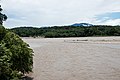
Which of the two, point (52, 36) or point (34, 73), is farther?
point (52, 36)

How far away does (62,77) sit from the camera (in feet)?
43.1

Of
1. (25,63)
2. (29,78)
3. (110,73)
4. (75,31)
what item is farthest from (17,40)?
(75,31)

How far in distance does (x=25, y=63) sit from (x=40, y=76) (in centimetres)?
210

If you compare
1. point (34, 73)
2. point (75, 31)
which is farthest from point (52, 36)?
point (34, 73)

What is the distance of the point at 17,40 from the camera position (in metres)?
11.9

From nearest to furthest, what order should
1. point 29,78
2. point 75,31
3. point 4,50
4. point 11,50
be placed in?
point 4,50
point 11,50
point 29,78
point 75,31

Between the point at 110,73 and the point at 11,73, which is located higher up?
the point at 11,73

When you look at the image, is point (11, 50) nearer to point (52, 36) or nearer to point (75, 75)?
point (75, 75)

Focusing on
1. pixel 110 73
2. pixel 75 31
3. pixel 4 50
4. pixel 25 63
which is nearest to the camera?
pixel 4 50

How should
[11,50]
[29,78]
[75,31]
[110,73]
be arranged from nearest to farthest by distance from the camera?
[11,50] → [29,78] → [110,73] → [75,31]

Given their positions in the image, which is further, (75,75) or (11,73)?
(75,75)

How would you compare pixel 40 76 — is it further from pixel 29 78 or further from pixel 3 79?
pixel 3 79

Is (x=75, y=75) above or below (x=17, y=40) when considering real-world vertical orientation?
below

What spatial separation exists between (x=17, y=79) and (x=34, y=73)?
4.83 metres
